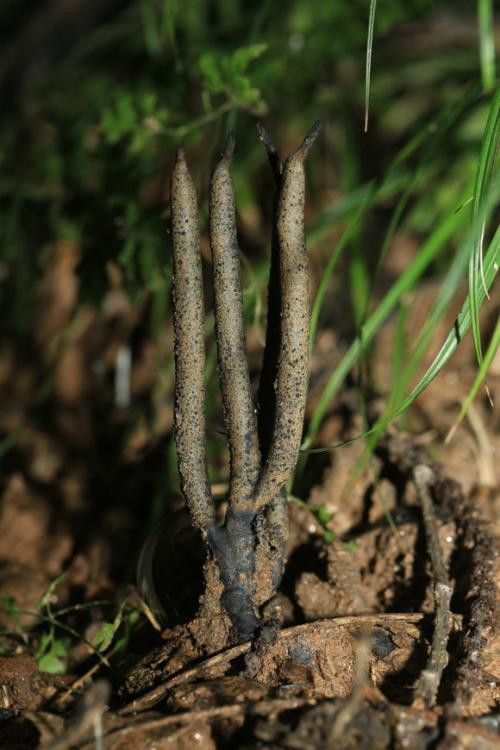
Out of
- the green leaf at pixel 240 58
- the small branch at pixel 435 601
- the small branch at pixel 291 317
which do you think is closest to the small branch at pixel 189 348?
the small branch at pixel 291 317

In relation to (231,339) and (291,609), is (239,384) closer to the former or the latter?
(231,339)

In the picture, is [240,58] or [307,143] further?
[240,58]

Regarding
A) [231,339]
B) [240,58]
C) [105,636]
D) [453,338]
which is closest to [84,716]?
[105,636]

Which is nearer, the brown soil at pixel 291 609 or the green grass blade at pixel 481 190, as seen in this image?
the brown soil at pixel 291 609

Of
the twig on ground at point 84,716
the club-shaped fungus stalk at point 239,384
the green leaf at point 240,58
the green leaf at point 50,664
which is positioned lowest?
the green leaf at point 50,664

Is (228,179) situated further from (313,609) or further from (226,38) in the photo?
(226,38)

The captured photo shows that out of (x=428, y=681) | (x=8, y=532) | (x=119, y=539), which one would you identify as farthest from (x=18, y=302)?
(x=428, y=681)

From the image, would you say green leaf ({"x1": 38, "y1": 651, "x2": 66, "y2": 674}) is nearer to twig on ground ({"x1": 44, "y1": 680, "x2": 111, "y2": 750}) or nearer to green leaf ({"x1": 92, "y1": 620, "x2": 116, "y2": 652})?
green leaf ({"x1": 92, "y1": 620, "x2": 116, "y2": 652})

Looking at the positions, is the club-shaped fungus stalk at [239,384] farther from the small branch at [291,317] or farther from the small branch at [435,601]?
the small branch at [435,601]
